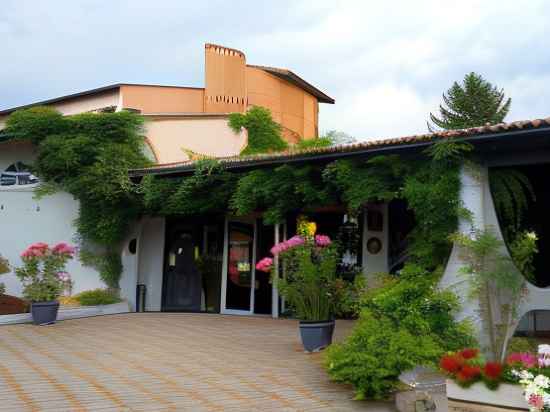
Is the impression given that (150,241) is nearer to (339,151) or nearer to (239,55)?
(339,151)

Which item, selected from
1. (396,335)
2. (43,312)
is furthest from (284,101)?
(396,335)

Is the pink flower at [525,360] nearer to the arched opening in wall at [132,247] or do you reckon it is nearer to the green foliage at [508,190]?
the green foliage at [508,190]

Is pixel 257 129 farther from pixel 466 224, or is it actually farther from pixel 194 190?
pixel 466 224

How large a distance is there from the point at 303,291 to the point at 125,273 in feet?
24.2

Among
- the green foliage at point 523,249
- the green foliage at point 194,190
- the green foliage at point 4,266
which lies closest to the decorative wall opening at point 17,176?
the green foliage at point 4,266

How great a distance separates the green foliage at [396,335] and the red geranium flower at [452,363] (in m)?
0.36

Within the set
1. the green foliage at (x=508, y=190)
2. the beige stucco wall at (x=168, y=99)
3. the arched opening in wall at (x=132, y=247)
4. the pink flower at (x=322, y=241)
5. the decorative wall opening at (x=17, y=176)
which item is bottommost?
the pink flower at (x=322, y=241)

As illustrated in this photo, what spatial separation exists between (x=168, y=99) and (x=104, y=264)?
905 centimetres

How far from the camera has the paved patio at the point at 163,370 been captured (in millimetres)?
5527

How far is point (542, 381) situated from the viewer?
4586 mm

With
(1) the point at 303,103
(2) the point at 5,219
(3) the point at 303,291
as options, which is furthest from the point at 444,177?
(1) the point at 303,103

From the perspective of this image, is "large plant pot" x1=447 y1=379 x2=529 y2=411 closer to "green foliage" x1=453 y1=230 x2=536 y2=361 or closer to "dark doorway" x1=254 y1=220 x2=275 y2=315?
"green foliage" x1=453 y1=230 x2=536 y2=361

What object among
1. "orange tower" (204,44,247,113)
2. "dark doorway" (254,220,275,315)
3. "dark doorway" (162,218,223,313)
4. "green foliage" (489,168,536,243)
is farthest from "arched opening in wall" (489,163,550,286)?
"orange tower" (204,44,247,113)

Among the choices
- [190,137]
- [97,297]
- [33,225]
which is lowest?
[97,297]
